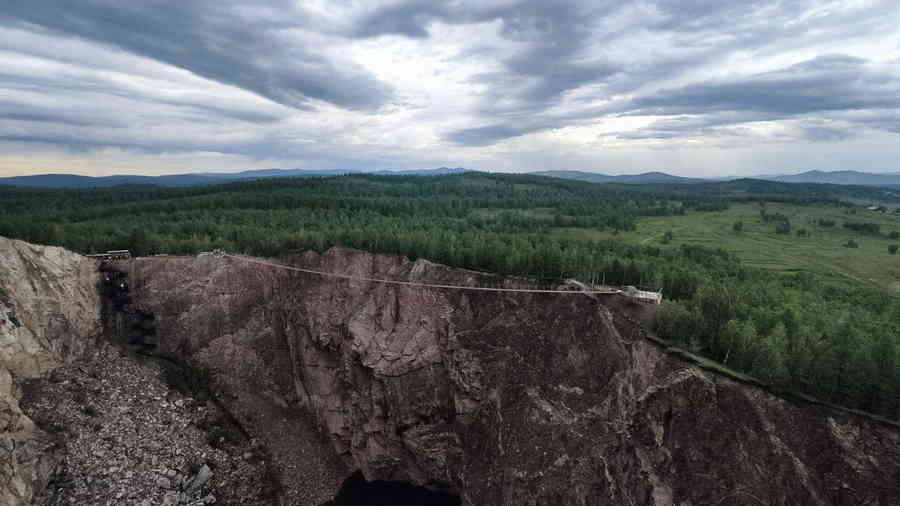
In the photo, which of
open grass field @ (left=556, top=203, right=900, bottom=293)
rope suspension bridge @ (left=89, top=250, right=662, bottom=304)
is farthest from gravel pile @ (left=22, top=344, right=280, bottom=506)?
open grass field @ (left=556, top=203, right=900, bottom=293)

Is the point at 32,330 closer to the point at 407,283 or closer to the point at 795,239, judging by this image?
the point at 407,283

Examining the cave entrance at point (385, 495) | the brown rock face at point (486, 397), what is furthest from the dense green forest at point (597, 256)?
the cave entrance at point (385, 495)

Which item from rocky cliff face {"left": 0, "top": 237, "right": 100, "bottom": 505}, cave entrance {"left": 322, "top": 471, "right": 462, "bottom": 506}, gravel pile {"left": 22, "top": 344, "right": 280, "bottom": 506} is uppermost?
rocky cliff face {"left": 0, "top": 237, "right": 100, "bottom": 505}

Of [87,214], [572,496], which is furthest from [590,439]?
[87,214]

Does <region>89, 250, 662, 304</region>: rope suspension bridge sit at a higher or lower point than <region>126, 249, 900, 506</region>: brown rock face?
higher

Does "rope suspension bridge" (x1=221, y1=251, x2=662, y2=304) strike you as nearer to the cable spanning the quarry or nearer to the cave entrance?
the cable spanning the quarry

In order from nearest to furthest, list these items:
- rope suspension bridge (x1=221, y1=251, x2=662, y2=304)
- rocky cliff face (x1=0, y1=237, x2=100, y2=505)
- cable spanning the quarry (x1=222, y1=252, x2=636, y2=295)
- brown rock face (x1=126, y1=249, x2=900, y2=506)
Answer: brown rock face (x1=126, y1=249, x2=900, y2=506)
rocky cliff face (x1=0, y1=237, x2=100, y2=505)
rope suspension bridge (x1=221, y1=251, x2=662, y2=304)
cable spanning the quarry (x1=222, y1=252, x2=636, y2=295)

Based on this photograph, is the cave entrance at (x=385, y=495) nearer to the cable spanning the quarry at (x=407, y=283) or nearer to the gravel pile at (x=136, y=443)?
the gravel pile at (x=136, y=443)
